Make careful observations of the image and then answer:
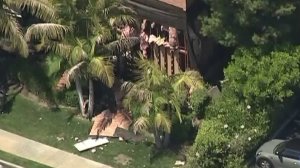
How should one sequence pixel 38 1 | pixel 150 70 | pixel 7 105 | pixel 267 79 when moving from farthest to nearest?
pixel 7 105
pixel 38 1
pixel 150 70
pixel 267 79

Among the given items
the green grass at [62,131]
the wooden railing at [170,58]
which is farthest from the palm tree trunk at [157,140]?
the wooden railing at [170,58]

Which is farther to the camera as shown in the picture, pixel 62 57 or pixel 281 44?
pixel 62 57

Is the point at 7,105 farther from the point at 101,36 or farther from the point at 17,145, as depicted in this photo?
the point at 101,36

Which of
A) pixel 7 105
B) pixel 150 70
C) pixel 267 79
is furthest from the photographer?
pixel 7 105

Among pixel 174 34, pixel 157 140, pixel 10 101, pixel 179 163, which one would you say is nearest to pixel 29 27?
pixel 10 101

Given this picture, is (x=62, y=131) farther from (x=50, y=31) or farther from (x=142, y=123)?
(x=142, y=123)

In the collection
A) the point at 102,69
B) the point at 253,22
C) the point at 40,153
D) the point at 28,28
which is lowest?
the point at 40,153

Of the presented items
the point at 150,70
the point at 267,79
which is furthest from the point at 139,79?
the point at 267,79
